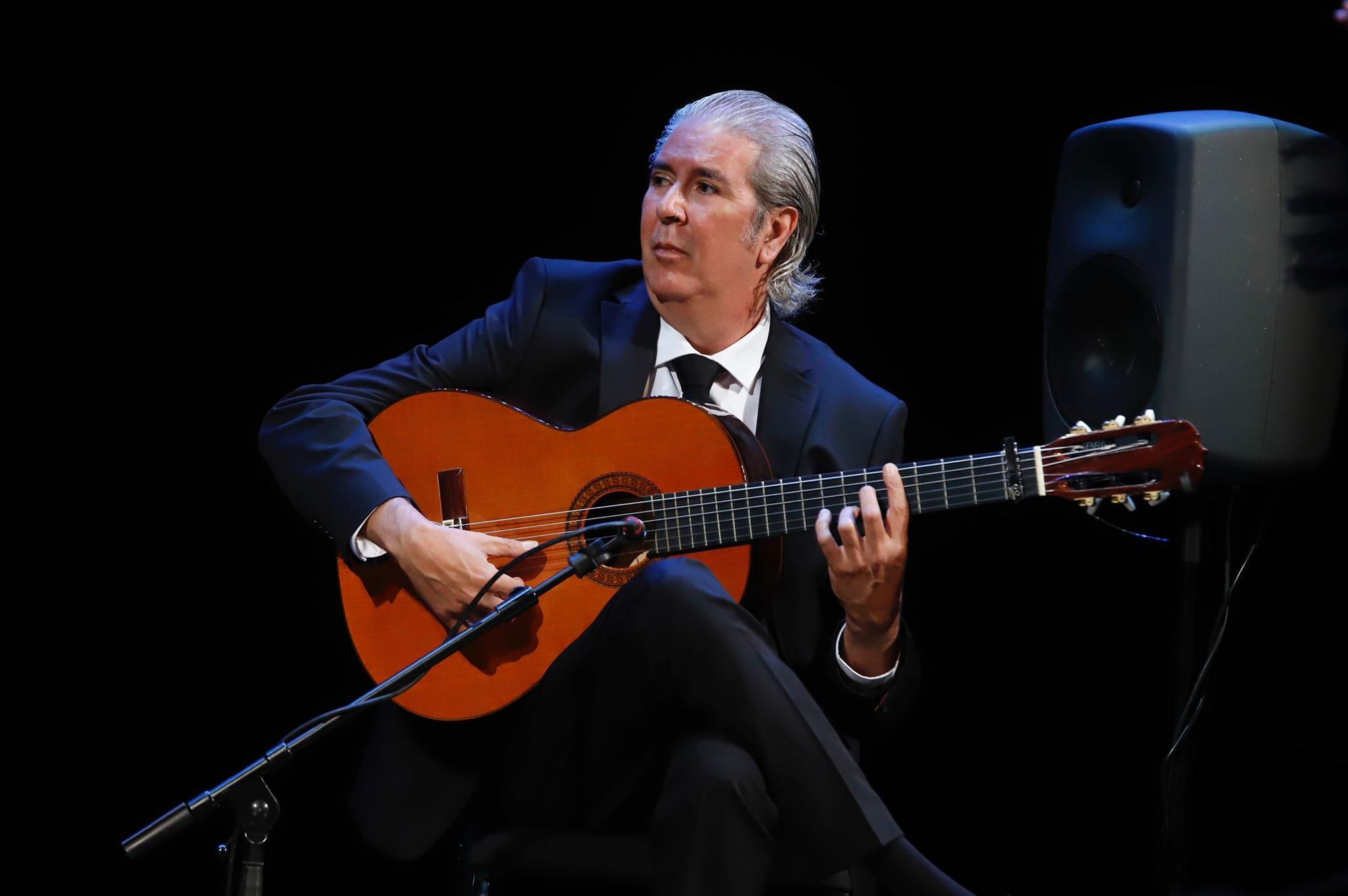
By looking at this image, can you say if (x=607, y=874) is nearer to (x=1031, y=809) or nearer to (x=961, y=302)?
(x=1031, y=809)

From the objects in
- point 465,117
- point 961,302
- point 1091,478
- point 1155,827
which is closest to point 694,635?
point 1091,478

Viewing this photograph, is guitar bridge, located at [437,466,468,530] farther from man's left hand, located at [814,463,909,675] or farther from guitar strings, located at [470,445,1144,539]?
man's left hand, located at [814,463,909,675]

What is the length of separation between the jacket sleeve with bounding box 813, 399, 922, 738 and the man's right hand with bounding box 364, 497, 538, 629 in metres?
0.62

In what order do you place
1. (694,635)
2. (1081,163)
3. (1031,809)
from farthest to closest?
1. (1031,809)
2. (1081,163)
3. (694,635)

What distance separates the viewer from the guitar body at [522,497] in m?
2.47

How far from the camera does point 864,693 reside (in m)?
2.52

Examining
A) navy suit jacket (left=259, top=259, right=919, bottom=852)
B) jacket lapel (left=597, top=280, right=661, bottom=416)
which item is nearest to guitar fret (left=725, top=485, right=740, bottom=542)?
navy suit jacket (left=259, top=259, right=919, bottom=852)

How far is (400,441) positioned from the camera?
2686mm

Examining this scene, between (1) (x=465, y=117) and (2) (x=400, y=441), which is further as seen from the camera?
(1) (x=465, y=117)

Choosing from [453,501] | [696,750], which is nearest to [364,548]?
[453,501]

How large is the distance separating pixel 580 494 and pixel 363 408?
0.53m

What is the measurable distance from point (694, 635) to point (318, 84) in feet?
6.12

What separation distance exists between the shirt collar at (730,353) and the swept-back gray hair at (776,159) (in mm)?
176

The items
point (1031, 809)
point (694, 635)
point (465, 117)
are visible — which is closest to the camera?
point (694, 635)
